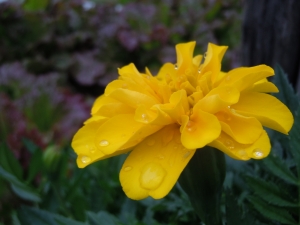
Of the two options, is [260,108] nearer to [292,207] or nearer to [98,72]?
[292,207]

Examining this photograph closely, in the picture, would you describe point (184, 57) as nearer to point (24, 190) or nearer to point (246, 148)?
point (246, 148)

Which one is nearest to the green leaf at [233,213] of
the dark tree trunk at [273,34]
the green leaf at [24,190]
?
the green leaf at [24,190]

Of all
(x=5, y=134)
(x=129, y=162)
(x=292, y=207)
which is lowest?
(x=5, y=134)

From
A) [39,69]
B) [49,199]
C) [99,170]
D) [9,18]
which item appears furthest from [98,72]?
[49,199]

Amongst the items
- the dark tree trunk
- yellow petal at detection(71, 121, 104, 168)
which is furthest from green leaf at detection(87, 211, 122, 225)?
the dark tree trunk

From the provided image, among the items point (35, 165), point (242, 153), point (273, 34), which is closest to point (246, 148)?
point (242, 153)
